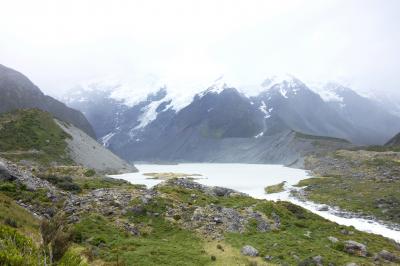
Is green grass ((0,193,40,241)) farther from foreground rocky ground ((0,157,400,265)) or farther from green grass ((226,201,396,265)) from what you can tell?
green grass ((226,201,396,265))

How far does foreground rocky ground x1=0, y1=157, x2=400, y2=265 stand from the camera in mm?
35594

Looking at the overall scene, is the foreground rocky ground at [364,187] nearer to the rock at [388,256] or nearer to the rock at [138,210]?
the rock at [388,256]

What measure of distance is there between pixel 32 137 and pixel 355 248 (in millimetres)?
109012

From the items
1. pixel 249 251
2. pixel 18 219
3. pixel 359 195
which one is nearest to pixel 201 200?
pixel 249 251

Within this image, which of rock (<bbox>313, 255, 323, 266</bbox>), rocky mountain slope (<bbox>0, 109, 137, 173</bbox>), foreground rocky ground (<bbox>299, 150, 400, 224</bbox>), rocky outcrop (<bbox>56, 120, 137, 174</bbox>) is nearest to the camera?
rock (<bbox>313, 255, 323, 266</bbox>)

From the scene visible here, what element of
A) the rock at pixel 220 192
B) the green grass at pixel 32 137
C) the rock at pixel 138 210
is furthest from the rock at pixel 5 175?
the green grass at pixel 32 137

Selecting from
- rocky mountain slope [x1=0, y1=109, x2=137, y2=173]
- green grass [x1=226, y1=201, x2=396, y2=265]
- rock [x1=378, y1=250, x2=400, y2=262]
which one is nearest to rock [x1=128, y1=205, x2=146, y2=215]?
green grass [x1=226, y1=201, x2=396, y2=265]

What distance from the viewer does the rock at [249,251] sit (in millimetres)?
38062

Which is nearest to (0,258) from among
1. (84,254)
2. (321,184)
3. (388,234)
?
(84,254)

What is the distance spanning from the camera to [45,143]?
412ft

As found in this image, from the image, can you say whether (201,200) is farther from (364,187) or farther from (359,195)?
(364,187)

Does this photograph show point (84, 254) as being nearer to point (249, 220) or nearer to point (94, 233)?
point (94, 233)

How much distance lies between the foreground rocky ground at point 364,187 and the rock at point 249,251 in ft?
120

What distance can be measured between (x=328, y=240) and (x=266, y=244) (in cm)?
783
